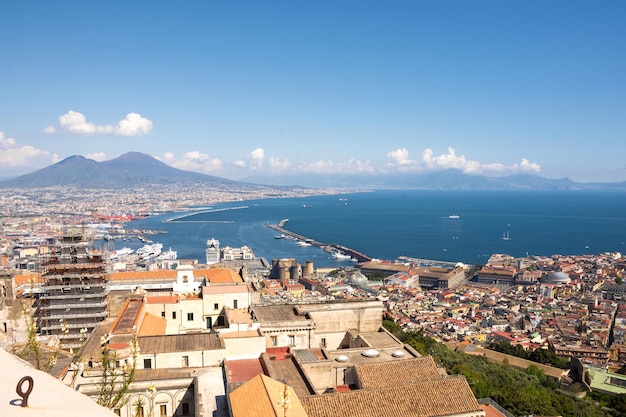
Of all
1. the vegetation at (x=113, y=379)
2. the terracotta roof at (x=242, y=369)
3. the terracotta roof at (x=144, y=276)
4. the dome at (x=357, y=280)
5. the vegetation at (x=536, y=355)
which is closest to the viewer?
the vegetation at (x=113, y=379)

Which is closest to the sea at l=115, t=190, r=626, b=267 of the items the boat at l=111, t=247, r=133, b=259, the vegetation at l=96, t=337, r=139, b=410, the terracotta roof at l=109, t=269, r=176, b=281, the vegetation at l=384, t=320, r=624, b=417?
the boat at l=111, t=247, r=133, b=259

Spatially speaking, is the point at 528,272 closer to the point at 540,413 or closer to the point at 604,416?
the point at 604,416

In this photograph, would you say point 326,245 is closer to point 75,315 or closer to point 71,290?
point 71,290

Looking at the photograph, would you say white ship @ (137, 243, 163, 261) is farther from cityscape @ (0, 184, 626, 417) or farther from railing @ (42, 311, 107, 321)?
railing @ (42, 311, 107, 321)

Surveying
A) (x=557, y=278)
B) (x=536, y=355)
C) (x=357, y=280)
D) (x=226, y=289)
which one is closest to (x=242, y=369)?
(x=226, y=289)

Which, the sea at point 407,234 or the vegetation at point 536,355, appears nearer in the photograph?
the vegetation at point 536,355

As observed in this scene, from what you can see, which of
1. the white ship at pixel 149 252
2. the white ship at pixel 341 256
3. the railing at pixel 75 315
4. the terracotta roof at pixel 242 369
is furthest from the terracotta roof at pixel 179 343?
the white ship at pixel 341 256

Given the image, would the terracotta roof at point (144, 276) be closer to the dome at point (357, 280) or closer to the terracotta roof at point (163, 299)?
the terracotta roof at point (163, 299)
